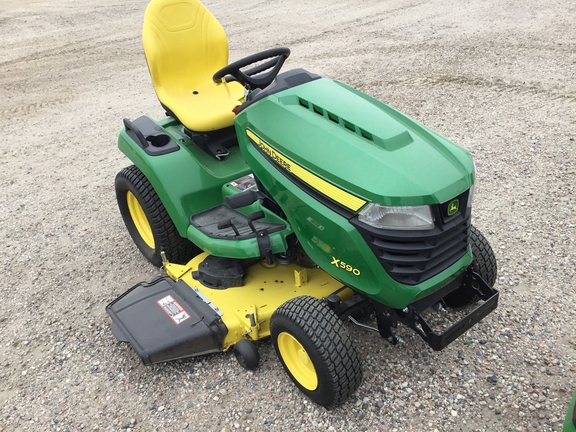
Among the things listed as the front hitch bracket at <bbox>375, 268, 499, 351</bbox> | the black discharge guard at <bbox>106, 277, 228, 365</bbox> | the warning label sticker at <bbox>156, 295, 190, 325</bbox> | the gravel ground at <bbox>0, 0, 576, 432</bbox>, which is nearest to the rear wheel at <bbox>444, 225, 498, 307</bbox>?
the front hitch bracket at <bbox>375, 268, 499, 351</bbox>

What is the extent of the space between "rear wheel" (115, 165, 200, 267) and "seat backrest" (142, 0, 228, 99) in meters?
0.53

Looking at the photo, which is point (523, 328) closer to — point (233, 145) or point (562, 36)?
point (233, 145)

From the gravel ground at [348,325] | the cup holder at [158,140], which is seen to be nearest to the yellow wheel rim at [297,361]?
the gravel ground at [348,325]

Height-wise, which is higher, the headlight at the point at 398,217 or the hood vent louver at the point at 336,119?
the hood vent louver at the point at 336,119

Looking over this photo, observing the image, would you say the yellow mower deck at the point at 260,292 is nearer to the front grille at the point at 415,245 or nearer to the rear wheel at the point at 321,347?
the rear wheel at the point at 321,347

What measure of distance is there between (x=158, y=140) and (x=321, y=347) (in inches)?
63.2

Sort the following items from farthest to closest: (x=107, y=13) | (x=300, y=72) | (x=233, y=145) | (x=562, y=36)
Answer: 1. (x=107, y=13)
2. (x=562, y=36)
3. (x=233, y=145)
4. (x=300, y=72)

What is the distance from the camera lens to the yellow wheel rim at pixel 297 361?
2.21 m

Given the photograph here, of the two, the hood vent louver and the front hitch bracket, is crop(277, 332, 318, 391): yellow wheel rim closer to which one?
the front hitch bracket

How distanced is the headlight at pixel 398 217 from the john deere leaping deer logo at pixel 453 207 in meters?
0.09

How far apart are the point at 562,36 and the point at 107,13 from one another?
Answer: 343 inches

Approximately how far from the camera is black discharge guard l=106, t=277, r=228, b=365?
2.38 metres

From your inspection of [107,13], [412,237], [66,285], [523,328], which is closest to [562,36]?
[523,328]

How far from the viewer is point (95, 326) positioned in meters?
2.86
